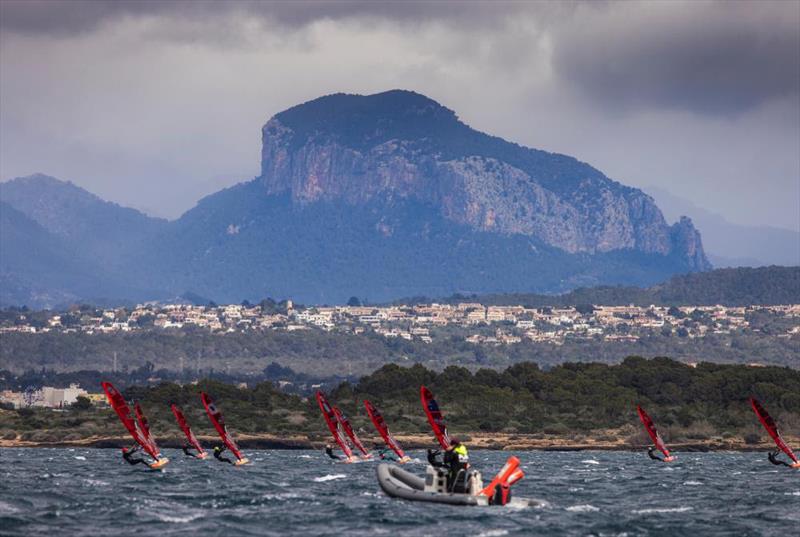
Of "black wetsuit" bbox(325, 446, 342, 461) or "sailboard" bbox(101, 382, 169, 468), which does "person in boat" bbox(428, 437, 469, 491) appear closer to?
"sailboard" bbox(101, 382, 169, 468)

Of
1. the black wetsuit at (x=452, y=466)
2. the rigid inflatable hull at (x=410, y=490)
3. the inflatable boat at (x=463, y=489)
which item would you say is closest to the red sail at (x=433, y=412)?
the rigid inflatable hull at (x=410, y=490)

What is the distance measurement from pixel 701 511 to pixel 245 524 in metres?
26.3

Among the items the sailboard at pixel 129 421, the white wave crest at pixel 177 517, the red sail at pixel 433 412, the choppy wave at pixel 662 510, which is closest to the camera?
the white wave crest at pixel 177 517

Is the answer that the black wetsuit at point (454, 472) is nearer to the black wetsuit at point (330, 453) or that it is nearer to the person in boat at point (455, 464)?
the person in boat at point (455, 464)

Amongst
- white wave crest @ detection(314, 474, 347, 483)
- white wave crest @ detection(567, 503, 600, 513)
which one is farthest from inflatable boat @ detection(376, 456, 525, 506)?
white wave crest @ detection(314, 474, 347, 483)

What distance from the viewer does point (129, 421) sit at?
409ft

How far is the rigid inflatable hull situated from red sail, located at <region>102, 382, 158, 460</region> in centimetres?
2470

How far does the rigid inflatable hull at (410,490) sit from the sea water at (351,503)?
58 centimetres

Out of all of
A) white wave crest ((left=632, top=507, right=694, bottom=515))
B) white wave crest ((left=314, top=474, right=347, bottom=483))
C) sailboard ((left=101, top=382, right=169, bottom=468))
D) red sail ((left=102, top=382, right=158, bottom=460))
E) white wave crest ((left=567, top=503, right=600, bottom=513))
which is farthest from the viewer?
white wave crest ((left=314, top=474, right=347, bottom=483))

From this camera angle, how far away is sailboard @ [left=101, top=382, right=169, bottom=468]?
120444 mm

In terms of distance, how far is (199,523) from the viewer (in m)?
88.7

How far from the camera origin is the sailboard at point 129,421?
12044cm

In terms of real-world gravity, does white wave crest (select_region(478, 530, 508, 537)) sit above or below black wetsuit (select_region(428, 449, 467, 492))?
below

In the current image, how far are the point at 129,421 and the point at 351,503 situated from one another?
28930mm
